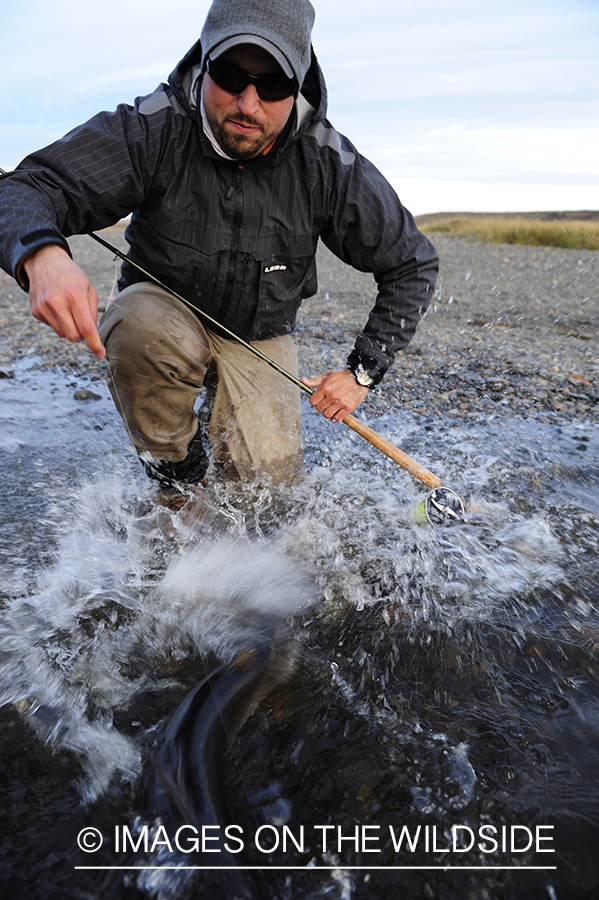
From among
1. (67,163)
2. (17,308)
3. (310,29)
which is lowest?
(17,308)

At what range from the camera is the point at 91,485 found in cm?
385

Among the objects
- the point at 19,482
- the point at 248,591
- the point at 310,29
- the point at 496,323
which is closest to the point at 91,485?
the point at 19,482

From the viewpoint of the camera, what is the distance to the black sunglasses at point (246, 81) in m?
2.84

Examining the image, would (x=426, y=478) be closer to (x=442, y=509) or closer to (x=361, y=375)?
(x=442, y=509)

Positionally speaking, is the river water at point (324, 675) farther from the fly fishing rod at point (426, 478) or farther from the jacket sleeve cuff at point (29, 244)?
the jacket sleeve cuff at point (29, 244)

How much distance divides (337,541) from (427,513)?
0.56 metres

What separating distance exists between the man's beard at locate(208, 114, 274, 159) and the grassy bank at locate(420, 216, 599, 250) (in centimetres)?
1715

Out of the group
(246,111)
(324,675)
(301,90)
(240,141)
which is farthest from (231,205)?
(324,675)

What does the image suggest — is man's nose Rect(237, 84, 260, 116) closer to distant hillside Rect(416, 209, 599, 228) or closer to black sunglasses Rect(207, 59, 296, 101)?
black sunglasses Rect(207, 59, 296, 101)

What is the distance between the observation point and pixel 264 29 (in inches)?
110

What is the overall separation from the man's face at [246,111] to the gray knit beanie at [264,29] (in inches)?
2.3

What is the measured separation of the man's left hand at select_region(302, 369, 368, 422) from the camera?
11.6 ft

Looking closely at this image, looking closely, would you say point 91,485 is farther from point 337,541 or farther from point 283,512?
point 337,541

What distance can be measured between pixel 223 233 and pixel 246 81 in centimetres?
68
